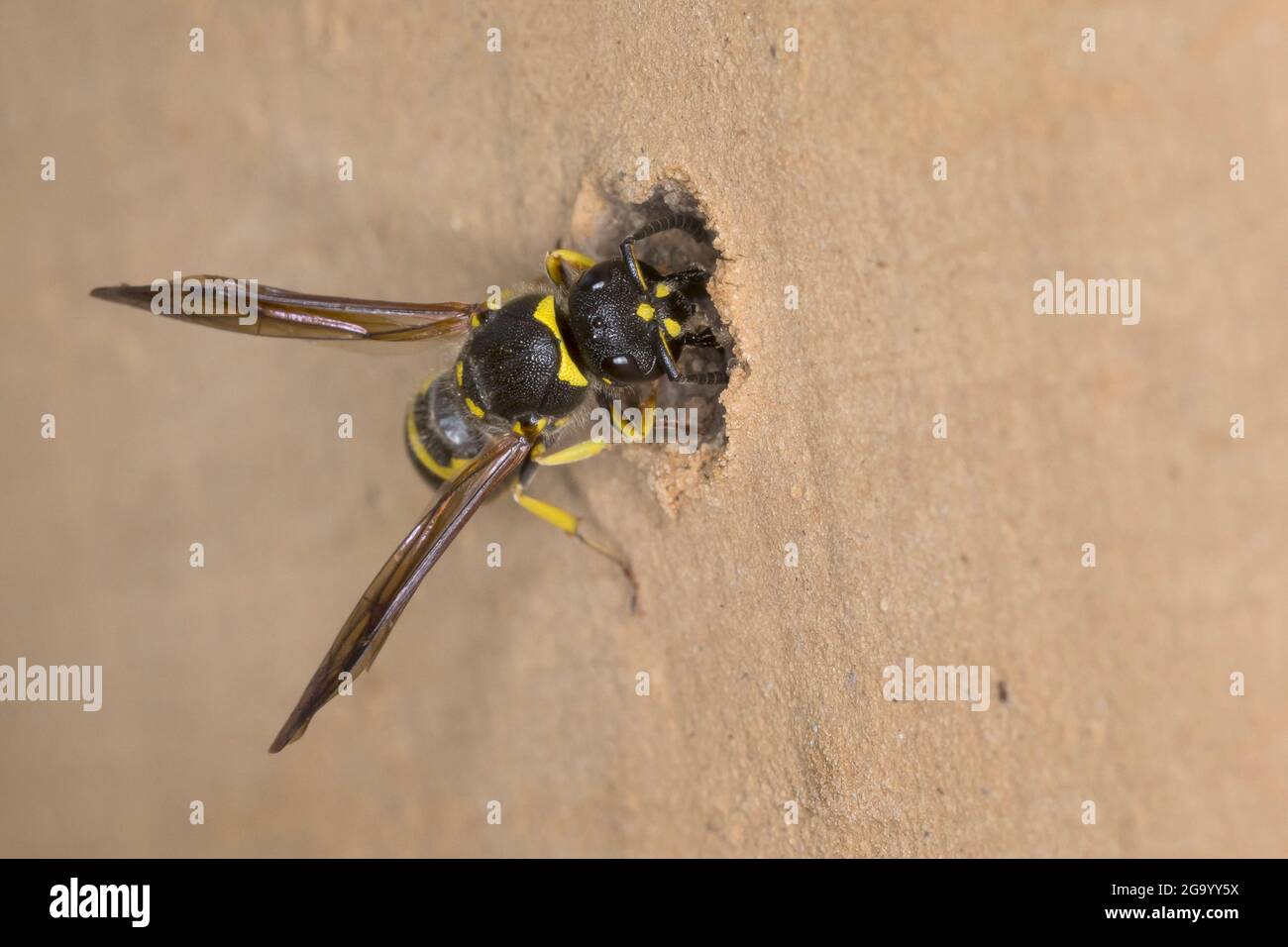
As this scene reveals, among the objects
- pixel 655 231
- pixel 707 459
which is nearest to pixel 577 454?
pixel 707 459

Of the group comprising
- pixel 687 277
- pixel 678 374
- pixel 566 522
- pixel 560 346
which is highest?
pixel 687 277

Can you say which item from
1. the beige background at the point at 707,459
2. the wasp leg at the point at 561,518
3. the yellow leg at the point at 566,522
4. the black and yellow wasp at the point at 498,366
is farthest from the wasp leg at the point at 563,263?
the yellow leg at the point at 566,522

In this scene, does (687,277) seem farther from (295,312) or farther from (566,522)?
(295,312)

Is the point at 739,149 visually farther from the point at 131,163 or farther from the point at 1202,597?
the point at 131,163

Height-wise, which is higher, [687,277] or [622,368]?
[687,277]

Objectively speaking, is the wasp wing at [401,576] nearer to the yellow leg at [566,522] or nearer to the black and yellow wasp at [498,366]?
the black and yellow wasp at [498,366]

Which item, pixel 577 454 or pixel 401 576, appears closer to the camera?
pixel 401 576
